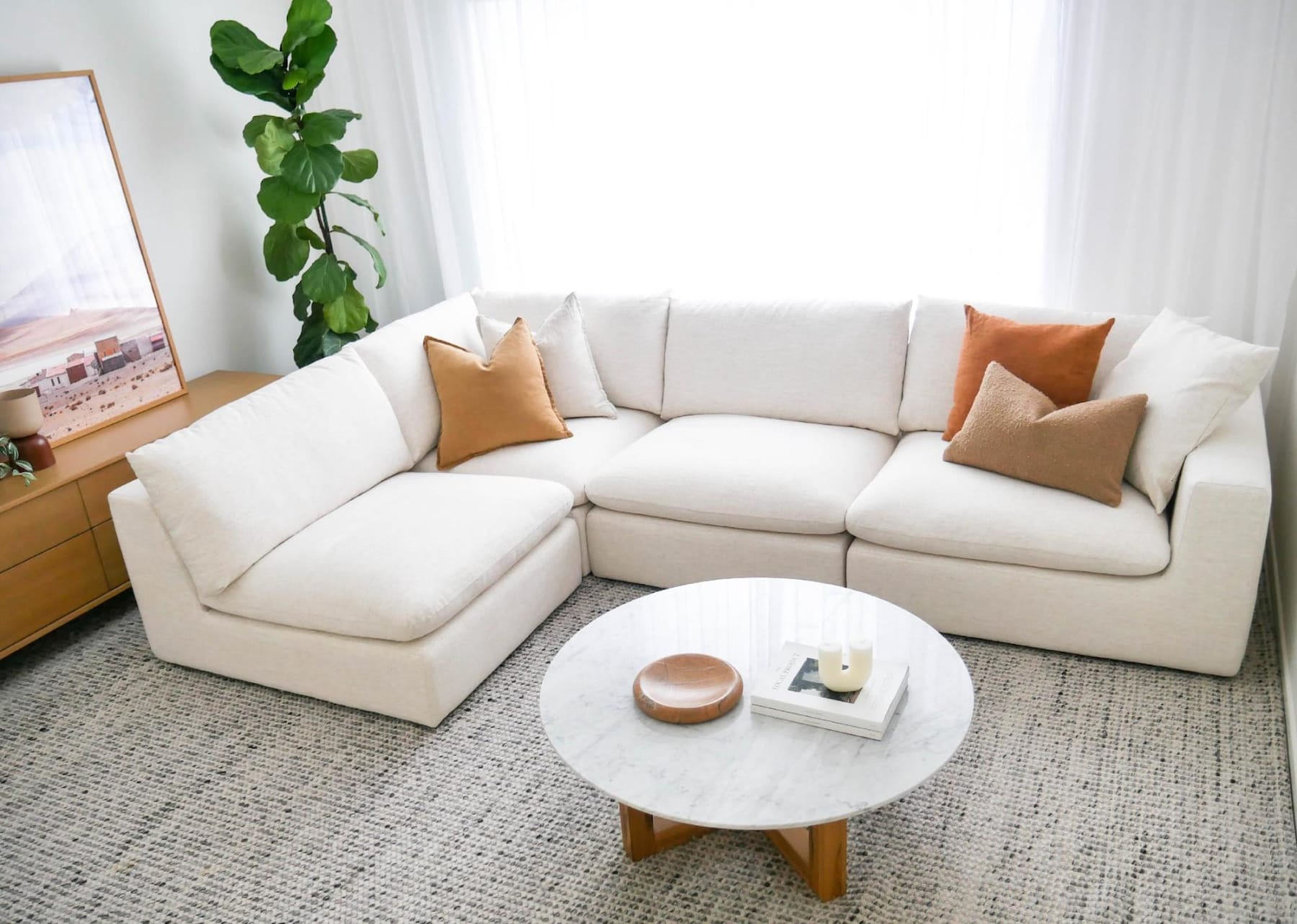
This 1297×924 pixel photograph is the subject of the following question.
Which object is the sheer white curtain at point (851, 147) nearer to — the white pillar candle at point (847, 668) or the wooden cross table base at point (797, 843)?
the white pillar candle at point (847, 668)

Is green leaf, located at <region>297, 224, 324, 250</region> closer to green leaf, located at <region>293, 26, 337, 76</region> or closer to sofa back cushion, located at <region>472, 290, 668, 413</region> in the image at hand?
green leaf, located at <region>293, 26, 337, 76</region>

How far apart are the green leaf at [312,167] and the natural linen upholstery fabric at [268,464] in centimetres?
77


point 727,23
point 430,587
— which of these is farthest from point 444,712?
point 727,23

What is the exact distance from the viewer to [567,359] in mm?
3652

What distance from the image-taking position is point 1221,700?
103 inches

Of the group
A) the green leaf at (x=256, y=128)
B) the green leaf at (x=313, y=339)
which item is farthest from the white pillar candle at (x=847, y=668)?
the green leaf at (x=256, y=128)

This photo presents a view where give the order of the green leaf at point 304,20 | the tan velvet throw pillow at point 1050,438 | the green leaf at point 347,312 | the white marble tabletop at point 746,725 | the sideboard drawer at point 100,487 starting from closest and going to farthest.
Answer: the white marble tabletop at point 746,725, the tan velvet throw pillow at point 1050,438, the sideboard drawer at point 100,487, the green leaf at point 304,20, the green leaf at point 347,312

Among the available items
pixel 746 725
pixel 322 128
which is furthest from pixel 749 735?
pixel 322 128

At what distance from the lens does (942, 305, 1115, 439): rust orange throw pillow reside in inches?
118

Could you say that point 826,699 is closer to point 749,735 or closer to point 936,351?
point 749,735

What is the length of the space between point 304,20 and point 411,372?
1356 millimetres

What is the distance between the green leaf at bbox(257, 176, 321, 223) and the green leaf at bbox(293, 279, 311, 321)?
0.38 meters

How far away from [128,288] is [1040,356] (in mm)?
3095

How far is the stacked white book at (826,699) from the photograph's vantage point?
2.01 metres
